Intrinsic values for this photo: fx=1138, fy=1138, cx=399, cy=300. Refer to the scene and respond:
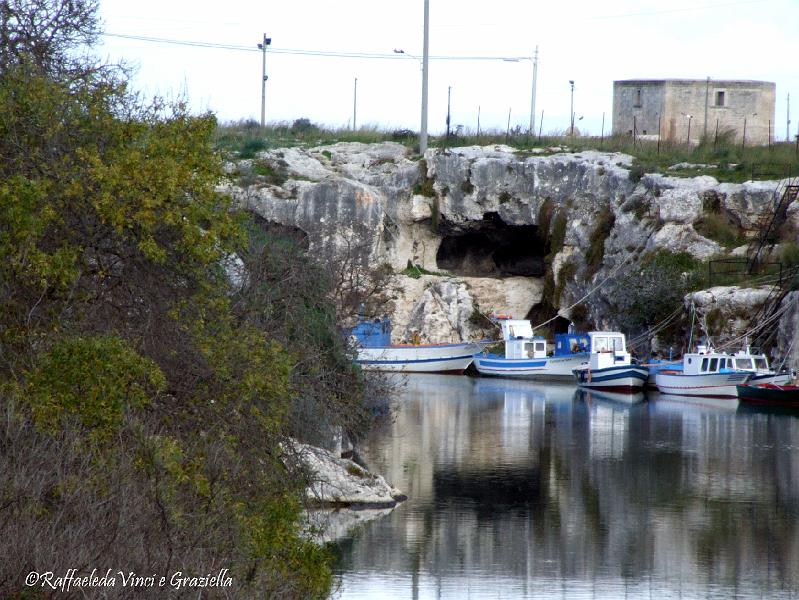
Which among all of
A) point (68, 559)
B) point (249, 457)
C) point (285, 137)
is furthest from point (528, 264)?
point (68, 559)

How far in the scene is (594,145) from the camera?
178 feet

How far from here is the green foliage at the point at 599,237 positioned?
161 feet

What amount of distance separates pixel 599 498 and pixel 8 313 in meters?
14.7

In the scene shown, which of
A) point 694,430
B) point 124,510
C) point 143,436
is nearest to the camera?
point 124,510

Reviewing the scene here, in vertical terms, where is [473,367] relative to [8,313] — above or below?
below

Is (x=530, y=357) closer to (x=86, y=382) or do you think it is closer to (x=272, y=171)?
(x=272, y=171)

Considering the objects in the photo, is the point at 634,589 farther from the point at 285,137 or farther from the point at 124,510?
the point at 285,137

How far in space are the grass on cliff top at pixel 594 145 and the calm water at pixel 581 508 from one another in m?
16.3

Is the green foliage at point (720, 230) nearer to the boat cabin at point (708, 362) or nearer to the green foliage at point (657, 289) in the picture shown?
the green foliage at point (657, 289)

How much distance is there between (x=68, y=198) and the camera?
1093cm

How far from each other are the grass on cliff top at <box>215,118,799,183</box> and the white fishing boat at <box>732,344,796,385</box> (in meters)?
10.4

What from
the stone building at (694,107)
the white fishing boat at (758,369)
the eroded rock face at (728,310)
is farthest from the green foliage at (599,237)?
the stone building at (694,107)

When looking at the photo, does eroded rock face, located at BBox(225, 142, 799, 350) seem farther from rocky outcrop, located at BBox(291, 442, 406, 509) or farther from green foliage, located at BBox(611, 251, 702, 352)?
rocky outcrop, located at BBox(291, 442, 406, 509)

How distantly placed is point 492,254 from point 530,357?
30.1 feet
